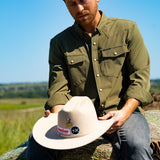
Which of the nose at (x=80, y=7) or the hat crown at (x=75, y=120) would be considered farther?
the nose at (x=80, y=7)

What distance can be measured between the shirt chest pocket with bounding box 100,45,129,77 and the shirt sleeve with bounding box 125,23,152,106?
0.26ft

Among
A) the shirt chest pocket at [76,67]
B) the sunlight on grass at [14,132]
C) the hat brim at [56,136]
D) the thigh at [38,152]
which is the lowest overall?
the sunlight on grass at [14,132]

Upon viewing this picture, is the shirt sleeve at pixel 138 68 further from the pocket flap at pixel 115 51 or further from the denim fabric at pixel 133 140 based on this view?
the denim fabric at pixel 133 140

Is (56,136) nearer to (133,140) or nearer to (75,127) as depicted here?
(75,127)

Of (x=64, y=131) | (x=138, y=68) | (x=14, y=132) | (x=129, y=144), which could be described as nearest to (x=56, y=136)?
(x=64, y=131)

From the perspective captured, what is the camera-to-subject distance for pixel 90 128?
2314 millimetres

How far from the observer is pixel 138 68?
9.48ft

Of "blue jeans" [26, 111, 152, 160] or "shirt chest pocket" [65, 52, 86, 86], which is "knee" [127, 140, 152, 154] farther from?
"shirt chest pocket" [65, 52, 86, 86]

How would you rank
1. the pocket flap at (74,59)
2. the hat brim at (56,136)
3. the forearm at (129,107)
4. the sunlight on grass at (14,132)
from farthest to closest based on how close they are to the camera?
the sunlight on grass at (14,132) → the pocket flap at (74,59) → the forearm at (129,107) → the hat brim at (56,136)

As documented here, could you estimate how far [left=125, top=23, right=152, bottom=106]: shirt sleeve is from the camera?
8.98ft

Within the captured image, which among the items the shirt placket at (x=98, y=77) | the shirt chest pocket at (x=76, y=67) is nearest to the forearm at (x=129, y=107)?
the shirt placket at (x=98, y=77)

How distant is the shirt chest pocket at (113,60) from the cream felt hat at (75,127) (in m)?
0.66

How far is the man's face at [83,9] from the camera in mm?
2828

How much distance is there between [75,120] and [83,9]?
47.4 inches
